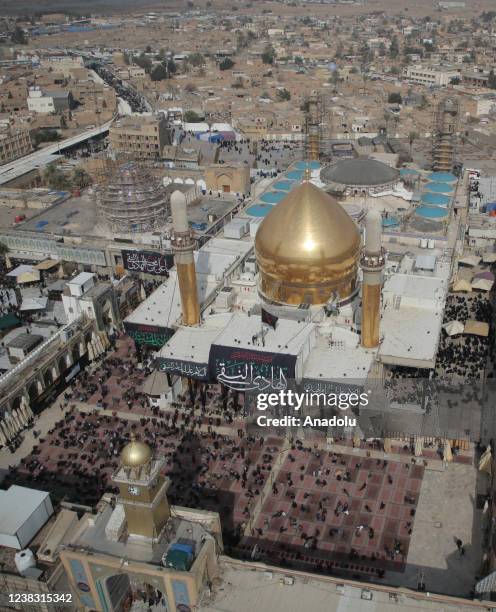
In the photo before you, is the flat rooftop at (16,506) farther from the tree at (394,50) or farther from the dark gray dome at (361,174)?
the tree at (394,50)

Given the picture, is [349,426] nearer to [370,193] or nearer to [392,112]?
[370,193]

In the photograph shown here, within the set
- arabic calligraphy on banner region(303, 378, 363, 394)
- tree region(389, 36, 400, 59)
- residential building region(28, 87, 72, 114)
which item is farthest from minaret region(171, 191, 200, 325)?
tree region(389, 36, 400, 59)

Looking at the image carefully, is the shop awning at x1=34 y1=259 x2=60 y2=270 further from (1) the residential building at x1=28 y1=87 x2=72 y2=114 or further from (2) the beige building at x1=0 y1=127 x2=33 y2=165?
(1) the residential building at x1=28 y1=87 x2=72 y2=114

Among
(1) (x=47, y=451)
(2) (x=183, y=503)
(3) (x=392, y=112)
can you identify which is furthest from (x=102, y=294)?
(3) (x=392, y=112)

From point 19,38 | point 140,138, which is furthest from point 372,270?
point 19,38

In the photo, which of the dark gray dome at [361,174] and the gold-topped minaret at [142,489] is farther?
the dark gray dome at [361,174]

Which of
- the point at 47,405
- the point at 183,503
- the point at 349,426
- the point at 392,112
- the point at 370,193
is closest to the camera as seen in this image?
the point at 183,503

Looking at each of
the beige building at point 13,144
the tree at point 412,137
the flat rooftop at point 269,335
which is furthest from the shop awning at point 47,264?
the tree at point 412,137

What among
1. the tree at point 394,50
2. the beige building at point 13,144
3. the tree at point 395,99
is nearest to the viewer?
the beige building at point 13,144
